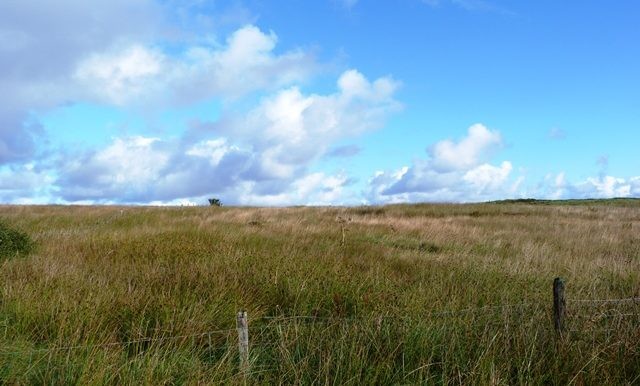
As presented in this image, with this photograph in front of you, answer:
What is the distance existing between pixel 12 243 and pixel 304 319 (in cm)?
705

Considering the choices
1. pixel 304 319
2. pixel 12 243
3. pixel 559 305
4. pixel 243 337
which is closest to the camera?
pixel 243 337

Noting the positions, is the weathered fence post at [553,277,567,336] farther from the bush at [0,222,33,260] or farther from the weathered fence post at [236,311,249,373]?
the bush at [0,222,33,260]

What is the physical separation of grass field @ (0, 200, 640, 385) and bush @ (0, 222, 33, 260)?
17 centimetres

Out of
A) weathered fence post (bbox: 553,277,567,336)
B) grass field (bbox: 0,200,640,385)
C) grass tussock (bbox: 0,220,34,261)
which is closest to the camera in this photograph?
grass field (bbox: 0,200,640,385)

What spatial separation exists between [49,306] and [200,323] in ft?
5.18

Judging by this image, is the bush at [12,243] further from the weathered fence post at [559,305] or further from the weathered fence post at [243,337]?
the weathered fence post at [559,305]

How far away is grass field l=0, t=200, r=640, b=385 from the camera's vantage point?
157 inches

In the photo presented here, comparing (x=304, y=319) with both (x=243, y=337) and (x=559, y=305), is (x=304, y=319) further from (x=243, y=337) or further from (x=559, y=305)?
(x=559, y=305)

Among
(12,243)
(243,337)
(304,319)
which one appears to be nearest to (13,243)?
(12,243)

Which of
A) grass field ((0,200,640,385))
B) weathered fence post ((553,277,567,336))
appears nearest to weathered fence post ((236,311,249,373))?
grass field ((0,200,640,385))

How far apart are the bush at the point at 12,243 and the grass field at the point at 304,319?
166 mm

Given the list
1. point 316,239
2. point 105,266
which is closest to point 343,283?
point 105,266

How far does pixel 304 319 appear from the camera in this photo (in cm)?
560

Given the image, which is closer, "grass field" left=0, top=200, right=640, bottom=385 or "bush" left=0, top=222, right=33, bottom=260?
"grass field" left=0, top=200, right=640, bottom=385
